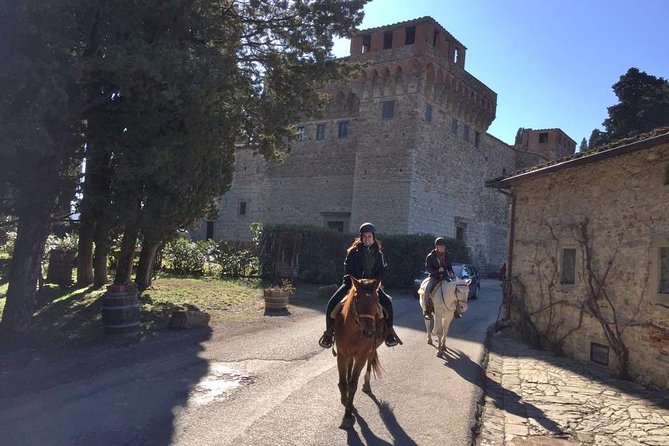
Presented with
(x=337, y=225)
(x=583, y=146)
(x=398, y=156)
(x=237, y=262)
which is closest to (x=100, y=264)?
(x=237, y=262)

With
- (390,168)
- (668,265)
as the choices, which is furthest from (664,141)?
(390,168)

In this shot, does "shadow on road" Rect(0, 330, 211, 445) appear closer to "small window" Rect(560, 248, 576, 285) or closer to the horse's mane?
the horse's mane

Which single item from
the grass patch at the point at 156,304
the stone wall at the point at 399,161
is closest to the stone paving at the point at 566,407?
the grass patch at the point at 156,304

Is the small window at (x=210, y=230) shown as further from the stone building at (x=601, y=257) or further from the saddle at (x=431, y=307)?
the saddle at (x=431, y=307)

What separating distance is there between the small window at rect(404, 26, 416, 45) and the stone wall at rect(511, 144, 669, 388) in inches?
843

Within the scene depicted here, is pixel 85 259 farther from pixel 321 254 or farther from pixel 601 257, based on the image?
pixel 601 257

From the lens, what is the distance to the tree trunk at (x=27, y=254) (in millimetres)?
9938

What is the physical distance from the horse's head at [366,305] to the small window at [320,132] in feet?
106

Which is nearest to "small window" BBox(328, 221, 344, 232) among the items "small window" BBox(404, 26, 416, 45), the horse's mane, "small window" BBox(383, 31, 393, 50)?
"small window" BBox(383, 31, 393, 50)

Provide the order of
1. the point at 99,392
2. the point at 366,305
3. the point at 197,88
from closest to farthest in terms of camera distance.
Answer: the point at 366,305 < the point at 99,392 < the point at 197,88

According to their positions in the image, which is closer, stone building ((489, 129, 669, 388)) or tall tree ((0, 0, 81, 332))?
tall tree ((0, 0, 81, 332))

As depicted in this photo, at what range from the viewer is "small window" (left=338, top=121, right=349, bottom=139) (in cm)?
3609

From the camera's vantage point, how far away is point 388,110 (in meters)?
33.0

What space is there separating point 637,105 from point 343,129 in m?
21.3
